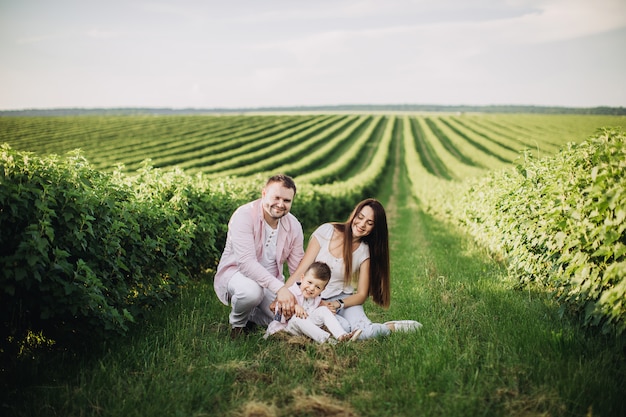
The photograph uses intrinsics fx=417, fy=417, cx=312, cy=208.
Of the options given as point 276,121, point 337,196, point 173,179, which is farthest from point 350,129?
point 173,179

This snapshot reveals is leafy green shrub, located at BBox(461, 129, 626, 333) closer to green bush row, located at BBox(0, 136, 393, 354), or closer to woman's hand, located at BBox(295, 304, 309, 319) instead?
woman's hand, located at BBox(295, 304, 309, 319)

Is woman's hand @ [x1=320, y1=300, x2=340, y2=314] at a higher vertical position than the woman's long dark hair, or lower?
lower

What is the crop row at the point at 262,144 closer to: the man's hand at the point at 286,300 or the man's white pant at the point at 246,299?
the man's white pant at the point at 246,299

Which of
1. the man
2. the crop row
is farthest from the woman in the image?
the crop row

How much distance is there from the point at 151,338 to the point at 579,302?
453cm

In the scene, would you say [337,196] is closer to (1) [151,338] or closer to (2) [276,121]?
(1) [151,338]

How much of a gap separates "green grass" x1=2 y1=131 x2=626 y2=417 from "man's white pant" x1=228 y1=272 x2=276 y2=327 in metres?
0.26

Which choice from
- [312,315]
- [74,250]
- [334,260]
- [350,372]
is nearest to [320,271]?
[334,260]

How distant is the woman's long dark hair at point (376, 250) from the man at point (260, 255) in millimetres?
655

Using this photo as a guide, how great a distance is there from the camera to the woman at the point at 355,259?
16.2 ft

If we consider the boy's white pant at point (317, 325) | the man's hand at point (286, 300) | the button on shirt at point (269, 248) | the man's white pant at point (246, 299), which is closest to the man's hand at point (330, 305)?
the boy's white pant at point (317, 325)

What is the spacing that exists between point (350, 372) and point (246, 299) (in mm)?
1418

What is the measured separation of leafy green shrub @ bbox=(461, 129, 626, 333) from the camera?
364cm

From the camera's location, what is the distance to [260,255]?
5.16 m
